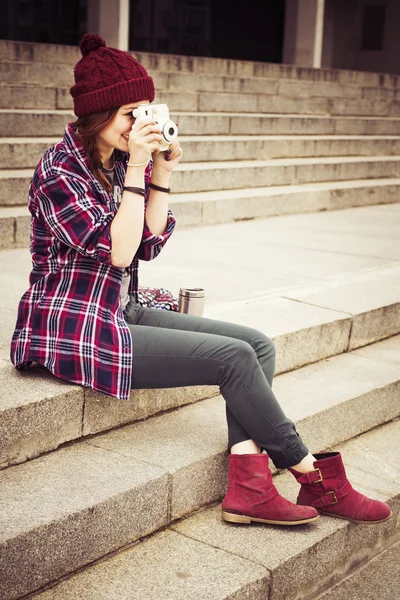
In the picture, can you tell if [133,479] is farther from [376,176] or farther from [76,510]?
[376,176]

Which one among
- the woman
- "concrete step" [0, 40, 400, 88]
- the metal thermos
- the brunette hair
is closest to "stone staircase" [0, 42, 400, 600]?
the woman

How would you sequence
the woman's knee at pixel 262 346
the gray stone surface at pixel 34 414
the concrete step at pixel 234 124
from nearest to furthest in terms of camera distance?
the gray stone surface at pixel 34 414 < the woman's knee at pixel 262 346 < the concrete step at pixel 234 124

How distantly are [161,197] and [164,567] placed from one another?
4.18 ft

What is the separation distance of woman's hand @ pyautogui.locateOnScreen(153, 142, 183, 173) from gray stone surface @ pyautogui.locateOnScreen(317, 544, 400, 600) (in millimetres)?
1612

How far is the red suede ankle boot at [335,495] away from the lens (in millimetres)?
2848

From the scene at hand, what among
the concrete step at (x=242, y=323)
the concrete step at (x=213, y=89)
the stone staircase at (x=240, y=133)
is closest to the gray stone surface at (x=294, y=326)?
the concrete step at (x=242, y=323)

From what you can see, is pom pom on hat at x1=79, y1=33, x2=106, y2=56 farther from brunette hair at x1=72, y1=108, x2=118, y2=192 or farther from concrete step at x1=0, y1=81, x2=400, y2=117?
concrete step at x1=0, y1=81, x2=400, y2=117

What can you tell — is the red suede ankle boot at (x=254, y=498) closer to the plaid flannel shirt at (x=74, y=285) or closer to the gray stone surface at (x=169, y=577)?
the gray stone surface at (x=169, y=577)

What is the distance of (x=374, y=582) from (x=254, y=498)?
628 millimetres

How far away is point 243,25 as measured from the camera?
689 inches

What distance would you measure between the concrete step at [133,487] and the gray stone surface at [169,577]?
2.1 inches

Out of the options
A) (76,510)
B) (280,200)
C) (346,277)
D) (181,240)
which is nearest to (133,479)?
(76,510)

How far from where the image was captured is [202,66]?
404 inches

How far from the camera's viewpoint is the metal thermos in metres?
3.43
